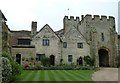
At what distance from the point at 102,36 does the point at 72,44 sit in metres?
6.91

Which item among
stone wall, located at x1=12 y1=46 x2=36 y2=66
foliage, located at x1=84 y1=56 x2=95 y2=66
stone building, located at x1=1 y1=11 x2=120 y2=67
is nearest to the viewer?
stone wall, located at x1=12 y1=46 x2=36 y2=66

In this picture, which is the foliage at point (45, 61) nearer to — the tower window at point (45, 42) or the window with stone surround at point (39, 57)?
the window with stone surround at point (39, 57)

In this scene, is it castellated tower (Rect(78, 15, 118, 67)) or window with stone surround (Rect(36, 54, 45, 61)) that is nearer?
window with stone surround (Rect(36, 54, 45, 61))

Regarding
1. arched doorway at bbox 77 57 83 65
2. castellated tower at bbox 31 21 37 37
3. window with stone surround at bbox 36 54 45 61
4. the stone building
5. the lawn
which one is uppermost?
castellated tower at bbox 31 21 37 37

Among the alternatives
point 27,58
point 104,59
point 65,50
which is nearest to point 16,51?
point 27,58

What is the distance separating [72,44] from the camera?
1764 inches

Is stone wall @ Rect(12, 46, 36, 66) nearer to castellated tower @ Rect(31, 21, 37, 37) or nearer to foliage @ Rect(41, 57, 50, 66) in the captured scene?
foliage @ Rect(41, 57, 50, 66)

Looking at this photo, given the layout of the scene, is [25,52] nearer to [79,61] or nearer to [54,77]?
[79,61]

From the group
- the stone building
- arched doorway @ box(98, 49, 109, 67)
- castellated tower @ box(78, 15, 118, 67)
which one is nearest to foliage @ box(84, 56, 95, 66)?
the stone building

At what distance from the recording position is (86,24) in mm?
48125

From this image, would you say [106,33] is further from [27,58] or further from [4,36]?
[4,36]

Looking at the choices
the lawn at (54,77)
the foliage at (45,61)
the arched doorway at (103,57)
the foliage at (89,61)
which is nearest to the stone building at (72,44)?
the arched doorway at (103,57)

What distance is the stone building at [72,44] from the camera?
A: 139ft

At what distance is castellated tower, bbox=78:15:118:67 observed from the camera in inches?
1844
